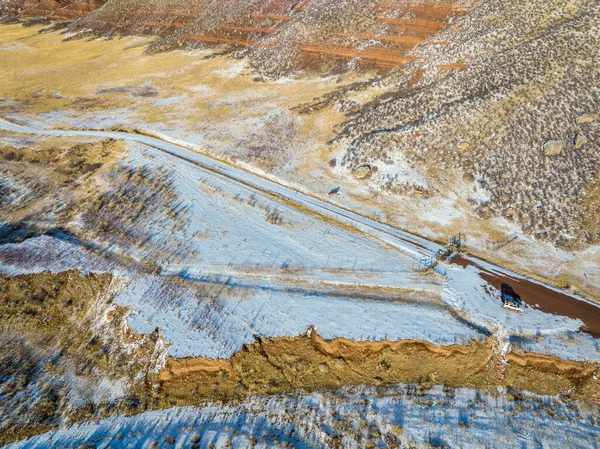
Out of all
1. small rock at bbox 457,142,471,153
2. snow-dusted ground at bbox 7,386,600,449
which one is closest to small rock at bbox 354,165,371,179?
small rock at bbox 457,142,471,153

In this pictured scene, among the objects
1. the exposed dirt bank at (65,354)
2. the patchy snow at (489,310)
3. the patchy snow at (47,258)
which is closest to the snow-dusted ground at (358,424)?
the exposed dirt bank at (65,354)

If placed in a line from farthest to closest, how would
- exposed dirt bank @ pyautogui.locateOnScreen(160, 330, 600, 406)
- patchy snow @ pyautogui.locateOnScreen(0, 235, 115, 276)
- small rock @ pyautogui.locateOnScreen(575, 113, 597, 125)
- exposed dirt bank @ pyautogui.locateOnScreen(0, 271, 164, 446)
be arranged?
small rock @ pyautogui.locateOnScreen(575, 113, 597, 125) < patchy snow @ pyautogui.locateOnScreen(0, 235, 115, 276) < exposed dirt bank @ pyautogui.locateOnScreen(0, 271, 164, 446) < exposed dirt bank @ pyautogui.locateOnScreen(160, 330, 600, 406)

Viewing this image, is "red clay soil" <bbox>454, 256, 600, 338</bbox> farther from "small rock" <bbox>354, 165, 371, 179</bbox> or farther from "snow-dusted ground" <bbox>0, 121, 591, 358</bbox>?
"small rock" <bbox>354, 165, 371, 179</bbox>

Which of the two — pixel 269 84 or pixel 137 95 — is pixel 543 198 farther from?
pixel 137 95

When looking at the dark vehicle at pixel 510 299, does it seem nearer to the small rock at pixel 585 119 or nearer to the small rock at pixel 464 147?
the small rock at pixel 464 147

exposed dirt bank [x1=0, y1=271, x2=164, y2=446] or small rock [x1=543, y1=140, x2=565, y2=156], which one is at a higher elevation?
small rock [x1=543, y1=140, x2=565, y2=156]

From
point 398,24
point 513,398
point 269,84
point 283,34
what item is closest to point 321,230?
point 513,398

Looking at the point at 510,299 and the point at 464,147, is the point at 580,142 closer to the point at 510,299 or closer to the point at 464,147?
the point at 464,147

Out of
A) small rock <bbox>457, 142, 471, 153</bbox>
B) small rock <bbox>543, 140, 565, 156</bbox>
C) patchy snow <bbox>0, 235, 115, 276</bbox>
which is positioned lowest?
patchy snow <bbox>0, 235, 115, 276</bbox>
